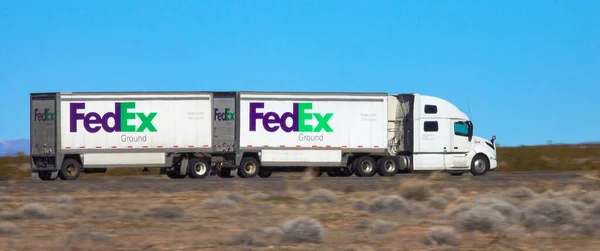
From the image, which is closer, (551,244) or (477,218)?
(551,244)

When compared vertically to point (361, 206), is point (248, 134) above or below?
above

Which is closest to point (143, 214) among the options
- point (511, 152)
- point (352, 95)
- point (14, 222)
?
point (14, 222)

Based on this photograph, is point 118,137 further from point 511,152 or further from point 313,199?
point 511,152

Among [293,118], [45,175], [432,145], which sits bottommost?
[45,175]

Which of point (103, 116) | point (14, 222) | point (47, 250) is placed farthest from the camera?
point (103, 116)

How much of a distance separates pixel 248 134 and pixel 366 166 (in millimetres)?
5243

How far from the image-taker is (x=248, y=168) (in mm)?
35219

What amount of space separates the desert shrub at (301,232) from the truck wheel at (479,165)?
25989mm

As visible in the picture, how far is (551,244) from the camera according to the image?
467 inches

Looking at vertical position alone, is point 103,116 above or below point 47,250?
above

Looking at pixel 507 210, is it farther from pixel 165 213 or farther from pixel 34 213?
pixel 34 213

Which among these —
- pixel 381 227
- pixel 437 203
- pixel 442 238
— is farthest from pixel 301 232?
pixel 437 203

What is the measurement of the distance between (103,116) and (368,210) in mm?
20135

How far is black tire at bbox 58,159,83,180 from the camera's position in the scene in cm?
3372
